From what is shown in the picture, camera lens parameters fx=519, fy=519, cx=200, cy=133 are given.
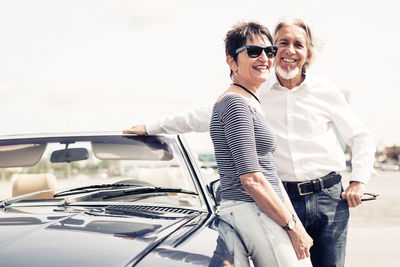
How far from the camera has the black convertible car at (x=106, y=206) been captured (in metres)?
2.05

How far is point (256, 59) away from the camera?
2.44 m

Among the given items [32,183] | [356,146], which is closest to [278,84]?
[356,146]

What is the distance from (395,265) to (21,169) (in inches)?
212

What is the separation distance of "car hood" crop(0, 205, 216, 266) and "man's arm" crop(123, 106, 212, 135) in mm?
700

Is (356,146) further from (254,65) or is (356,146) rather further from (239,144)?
(239,144)

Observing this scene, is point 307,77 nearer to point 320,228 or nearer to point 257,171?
point 320,228

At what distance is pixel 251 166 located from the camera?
2234 mm

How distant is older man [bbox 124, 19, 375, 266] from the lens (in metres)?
3.15

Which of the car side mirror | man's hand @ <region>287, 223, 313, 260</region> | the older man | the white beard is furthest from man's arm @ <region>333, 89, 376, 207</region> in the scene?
man's hand @ <region>287, 223, 313, 260</region>

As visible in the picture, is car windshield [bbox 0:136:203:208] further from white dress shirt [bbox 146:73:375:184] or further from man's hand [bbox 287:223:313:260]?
man's hand [bbox 287:223:313:260]

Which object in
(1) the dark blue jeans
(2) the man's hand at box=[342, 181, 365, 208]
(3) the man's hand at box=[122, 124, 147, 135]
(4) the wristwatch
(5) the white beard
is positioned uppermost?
(5) the white beard

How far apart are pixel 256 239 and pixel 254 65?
0.80 m

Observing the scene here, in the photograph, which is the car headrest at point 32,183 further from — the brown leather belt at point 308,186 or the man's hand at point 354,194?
the man's hand at point 354,194

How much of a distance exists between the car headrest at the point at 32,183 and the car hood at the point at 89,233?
49cm
